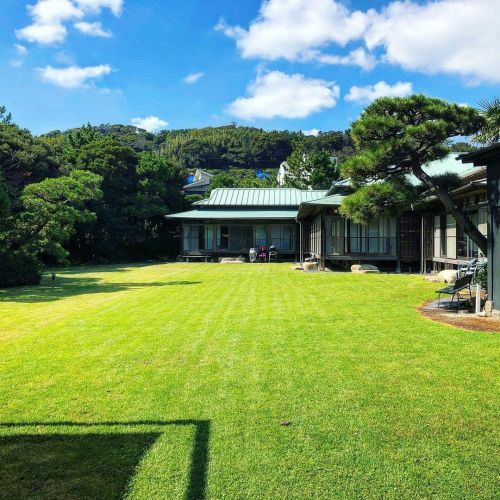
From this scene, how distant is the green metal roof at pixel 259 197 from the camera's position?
30.1 meters

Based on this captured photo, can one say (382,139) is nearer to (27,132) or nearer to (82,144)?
(27,132)

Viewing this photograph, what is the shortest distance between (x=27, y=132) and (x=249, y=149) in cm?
5297

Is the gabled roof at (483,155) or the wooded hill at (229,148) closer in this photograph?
the gabled roof at (483,155)

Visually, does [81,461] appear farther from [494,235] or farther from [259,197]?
[259,197]

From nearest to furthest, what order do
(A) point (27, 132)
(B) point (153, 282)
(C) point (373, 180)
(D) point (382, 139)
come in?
(D) point (382, 139)
(C) point (373, 180)
(B) point (153, 282)
(A) point (27, 132)

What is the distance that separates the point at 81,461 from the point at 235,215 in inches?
998

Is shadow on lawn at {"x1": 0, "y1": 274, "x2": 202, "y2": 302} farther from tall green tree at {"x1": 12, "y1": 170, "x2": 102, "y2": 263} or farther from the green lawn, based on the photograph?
the green lawn

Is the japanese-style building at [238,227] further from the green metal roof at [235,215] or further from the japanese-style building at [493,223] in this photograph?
the japanese-style building at [493,223]

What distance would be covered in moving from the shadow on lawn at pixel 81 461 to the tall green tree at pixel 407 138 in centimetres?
814

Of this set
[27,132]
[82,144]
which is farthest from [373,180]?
[82,144]

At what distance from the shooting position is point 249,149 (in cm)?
7775

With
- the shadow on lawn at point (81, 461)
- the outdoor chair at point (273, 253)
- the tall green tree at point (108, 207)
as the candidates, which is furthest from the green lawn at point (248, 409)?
the tall green tree at point (108, 207)

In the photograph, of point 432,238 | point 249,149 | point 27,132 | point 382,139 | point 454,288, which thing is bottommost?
point 454,288

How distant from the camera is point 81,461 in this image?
324 centimetres
